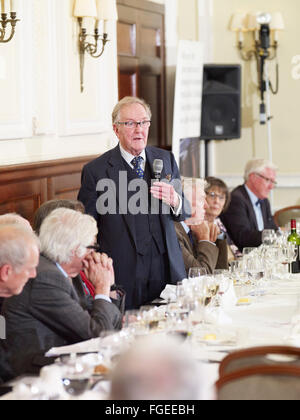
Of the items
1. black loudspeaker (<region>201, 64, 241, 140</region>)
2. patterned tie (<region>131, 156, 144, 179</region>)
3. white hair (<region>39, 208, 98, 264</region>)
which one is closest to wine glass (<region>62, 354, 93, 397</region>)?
white hair (<region>39, 208, 98, 264</region>)

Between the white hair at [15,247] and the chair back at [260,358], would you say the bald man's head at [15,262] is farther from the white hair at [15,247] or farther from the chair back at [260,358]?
the chair back at [260,358]

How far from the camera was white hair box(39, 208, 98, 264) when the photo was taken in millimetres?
3115

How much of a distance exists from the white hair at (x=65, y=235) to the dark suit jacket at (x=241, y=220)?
2.87 metres

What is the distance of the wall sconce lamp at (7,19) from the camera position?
14.4 ft

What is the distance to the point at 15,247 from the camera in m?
2.75

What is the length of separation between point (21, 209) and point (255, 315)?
1981 millimetres

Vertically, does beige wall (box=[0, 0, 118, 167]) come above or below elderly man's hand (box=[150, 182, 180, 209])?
above

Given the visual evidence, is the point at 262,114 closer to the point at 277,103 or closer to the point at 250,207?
the point at 277,103

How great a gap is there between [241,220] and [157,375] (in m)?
4.86

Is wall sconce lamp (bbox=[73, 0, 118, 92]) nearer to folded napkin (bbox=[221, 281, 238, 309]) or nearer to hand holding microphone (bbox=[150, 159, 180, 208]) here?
hand holding microphone (bbox=[150, 159, 180, 208])

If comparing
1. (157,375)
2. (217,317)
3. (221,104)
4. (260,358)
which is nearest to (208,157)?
(221,104)
